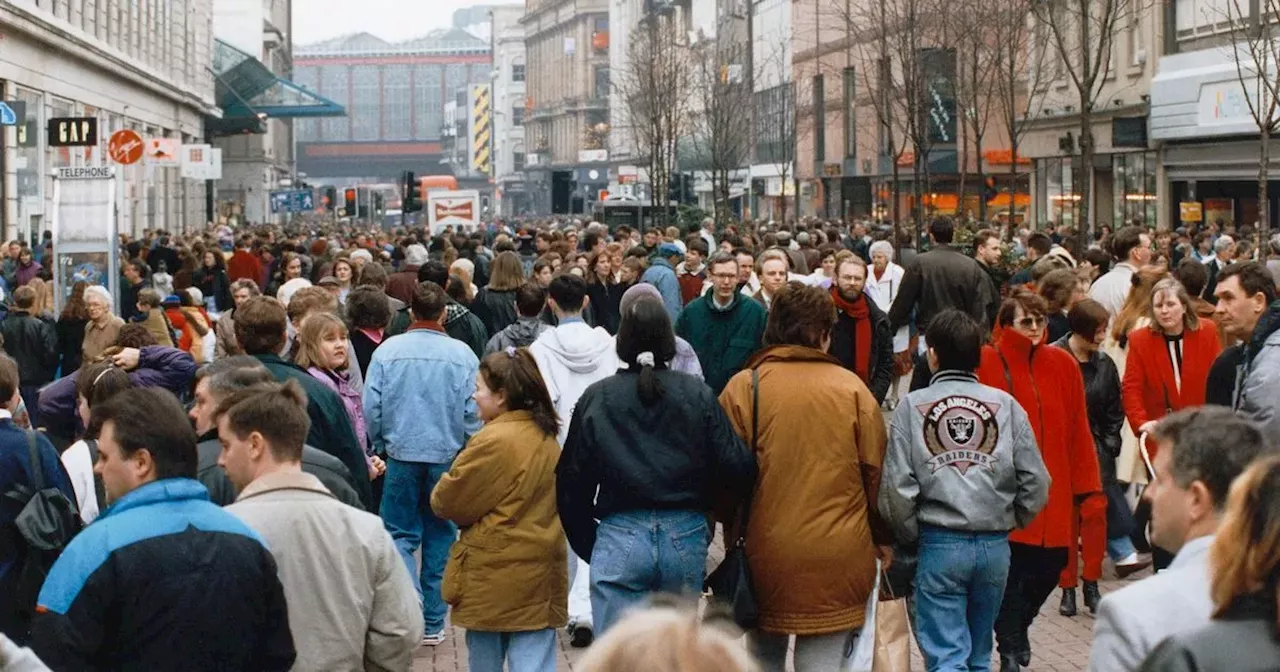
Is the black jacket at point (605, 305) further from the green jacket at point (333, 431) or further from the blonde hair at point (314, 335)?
the green jacket at point (333, 431)

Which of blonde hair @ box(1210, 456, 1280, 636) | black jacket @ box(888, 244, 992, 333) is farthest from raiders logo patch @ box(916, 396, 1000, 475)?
black jacket @ box(888, 244, 992, 333)

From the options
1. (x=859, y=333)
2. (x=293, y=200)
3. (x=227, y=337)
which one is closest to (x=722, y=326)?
(x=859, y=333)

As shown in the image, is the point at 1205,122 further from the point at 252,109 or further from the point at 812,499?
the point at 252,109

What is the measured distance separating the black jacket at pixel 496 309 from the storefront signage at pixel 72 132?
465 inches

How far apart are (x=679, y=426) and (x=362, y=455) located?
1.45 m

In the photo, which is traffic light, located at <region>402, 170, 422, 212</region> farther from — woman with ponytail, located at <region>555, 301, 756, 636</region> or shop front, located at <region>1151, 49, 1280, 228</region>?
woman with ponytail, located at <region>555, 301, 756, 636</region>

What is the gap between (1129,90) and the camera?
44.2m

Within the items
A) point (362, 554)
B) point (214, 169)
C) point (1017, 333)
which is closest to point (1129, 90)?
point (214, 169)

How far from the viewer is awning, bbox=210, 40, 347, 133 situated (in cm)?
7838

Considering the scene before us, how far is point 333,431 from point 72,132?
19.2 meters

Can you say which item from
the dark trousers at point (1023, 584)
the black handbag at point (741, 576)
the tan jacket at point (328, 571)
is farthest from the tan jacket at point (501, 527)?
the dark trousers at point (1023, 584)

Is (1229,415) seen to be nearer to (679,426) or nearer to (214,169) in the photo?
(679,426)

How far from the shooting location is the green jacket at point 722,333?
38.4 feet

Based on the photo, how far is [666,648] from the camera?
2420 millimetres
